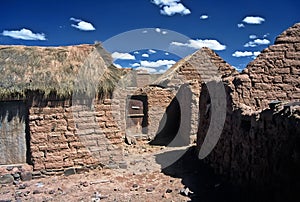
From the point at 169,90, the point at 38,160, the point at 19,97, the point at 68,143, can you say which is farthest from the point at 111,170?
the point at 169,90

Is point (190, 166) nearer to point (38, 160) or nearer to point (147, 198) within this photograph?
point (147, 198)

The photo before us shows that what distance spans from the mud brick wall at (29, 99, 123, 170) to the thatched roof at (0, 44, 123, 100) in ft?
1.47

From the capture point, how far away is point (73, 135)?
6.98 m

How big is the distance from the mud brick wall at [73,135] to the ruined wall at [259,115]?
2.84m

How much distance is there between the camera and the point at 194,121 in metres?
10.0

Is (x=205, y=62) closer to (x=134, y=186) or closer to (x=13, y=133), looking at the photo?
(x=134, y=186)

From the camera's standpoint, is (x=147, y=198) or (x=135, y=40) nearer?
(x=147, y=198)

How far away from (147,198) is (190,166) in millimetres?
2390

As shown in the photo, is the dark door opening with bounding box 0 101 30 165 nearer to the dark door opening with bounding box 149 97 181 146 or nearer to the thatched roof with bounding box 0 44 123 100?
the thatched roof with bounding box 0 44 123 100

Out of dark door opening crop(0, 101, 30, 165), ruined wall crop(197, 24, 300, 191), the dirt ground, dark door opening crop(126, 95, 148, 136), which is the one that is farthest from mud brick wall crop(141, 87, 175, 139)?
dark door opening crop(0, 101, 30, 165)

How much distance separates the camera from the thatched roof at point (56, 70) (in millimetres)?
6641

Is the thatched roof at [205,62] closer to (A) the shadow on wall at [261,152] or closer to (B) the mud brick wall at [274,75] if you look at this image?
(A) the shadow on wall at [261,152]

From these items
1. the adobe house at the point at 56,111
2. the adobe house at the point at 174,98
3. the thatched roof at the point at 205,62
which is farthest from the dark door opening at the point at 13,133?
the thatched roof at the point at 205,62

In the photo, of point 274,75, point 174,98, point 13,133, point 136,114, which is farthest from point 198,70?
point 13,133
